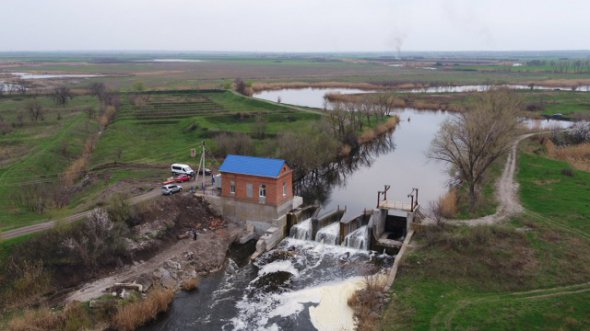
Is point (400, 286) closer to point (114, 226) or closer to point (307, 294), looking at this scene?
point (307, 294)

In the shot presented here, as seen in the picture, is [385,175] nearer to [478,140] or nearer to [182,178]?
[478,140]

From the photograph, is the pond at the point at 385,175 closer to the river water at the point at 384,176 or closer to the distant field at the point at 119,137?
the river water at the point at 384,176

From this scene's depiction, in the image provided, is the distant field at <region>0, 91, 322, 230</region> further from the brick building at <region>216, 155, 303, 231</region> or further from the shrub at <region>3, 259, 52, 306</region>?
the brick building at <region>216, 155, 303, 231</region>

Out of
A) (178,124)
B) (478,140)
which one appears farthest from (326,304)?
(178,124)

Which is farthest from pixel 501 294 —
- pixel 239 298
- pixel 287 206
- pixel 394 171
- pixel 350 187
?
pixel 394 171

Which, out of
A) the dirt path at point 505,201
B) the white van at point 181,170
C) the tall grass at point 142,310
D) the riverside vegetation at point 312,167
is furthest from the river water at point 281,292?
the white van at point 181,170

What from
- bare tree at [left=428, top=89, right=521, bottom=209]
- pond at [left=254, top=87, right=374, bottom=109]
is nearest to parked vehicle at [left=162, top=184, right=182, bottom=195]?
bare tree at [left=428, top=89, right=521, bottom=209]
